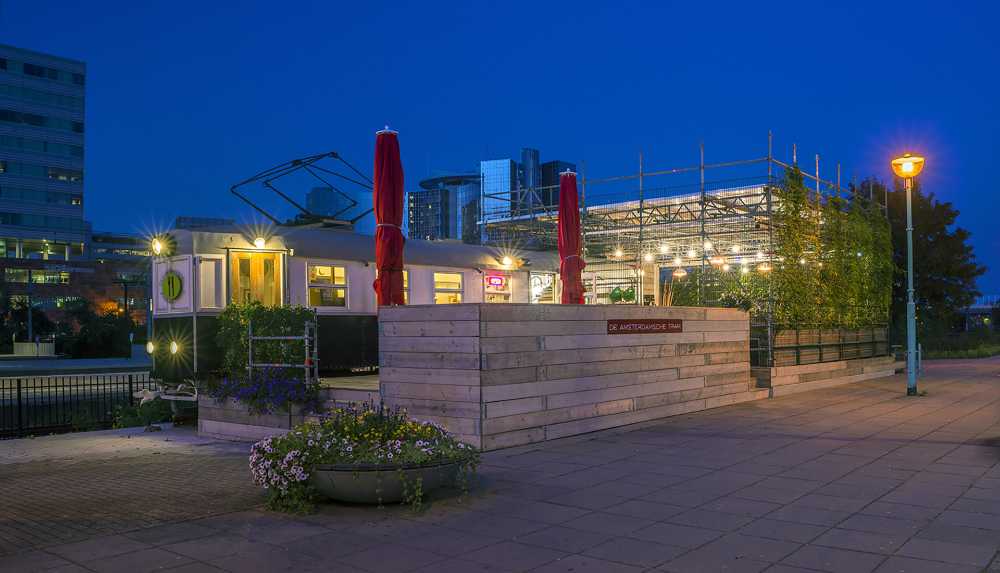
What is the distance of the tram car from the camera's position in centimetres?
1355

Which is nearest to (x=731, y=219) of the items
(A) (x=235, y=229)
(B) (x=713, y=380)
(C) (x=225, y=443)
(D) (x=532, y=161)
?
(B) (x=713, y=380)

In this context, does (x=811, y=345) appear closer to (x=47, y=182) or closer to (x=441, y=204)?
(x=441, y=204)

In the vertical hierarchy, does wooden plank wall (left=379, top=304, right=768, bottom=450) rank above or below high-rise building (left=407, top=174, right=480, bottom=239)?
below

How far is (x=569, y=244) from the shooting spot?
1529 centimetres

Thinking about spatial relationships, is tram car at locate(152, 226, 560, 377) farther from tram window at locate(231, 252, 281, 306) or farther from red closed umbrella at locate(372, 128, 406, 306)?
red closed umbrella at locate(372, 128, 406, 306)

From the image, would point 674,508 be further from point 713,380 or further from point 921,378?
point 921,378

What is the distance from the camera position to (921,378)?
20.7 m

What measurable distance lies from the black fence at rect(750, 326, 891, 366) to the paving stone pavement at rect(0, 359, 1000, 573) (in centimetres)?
558

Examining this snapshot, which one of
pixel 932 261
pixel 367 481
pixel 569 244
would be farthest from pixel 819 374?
pixel 932 261

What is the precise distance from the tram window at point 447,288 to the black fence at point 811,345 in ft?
19.9

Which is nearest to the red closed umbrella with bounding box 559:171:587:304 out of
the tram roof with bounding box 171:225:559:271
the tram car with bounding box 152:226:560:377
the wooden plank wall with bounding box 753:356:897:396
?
the tram roof with bounding box 171:225:559:271

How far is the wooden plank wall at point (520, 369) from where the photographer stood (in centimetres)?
977

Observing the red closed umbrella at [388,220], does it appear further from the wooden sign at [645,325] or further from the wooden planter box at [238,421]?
the wooden sign at [645,325]

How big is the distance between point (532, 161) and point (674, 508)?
132 m
